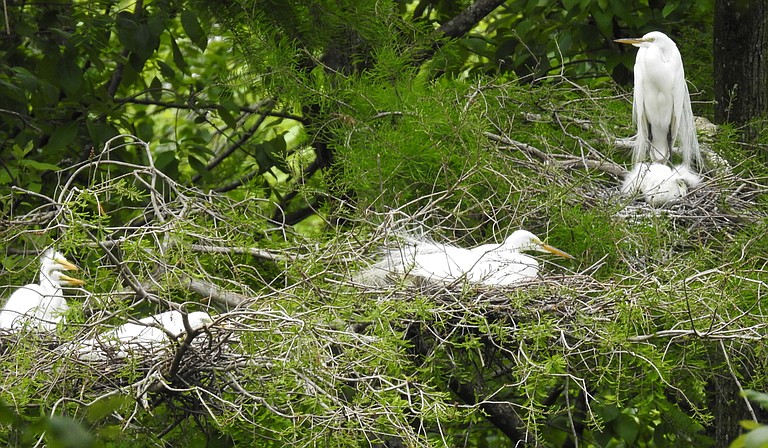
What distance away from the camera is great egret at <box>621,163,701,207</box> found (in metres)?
3.71

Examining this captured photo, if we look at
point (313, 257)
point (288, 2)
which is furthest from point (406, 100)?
point (313, 257)

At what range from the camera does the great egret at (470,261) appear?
9.87 feet

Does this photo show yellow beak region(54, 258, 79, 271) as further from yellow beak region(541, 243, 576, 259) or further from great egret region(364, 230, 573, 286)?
yellow beak region(541, 243, 576, 259)

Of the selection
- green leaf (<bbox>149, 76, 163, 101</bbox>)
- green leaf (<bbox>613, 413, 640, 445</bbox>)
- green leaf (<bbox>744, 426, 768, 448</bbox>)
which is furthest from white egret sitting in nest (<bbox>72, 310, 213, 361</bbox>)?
green leaf (<bbox>149, 76, 163, 101</bbox>)

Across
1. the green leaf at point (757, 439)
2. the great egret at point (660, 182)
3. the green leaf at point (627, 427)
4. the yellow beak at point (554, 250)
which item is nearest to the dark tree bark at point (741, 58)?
the great egret at point (660, 182)

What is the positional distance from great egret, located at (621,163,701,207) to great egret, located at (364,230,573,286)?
54 cm

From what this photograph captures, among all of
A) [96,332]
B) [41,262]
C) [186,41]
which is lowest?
[186,41]

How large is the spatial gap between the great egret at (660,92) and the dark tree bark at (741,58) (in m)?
0.16

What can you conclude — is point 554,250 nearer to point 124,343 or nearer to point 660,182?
point 660,182

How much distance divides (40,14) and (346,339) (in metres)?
3.40

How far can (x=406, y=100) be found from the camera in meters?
3.84

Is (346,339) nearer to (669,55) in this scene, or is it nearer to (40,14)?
(669,55)

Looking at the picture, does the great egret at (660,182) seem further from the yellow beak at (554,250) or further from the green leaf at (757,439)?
the green leaf at (757,439)

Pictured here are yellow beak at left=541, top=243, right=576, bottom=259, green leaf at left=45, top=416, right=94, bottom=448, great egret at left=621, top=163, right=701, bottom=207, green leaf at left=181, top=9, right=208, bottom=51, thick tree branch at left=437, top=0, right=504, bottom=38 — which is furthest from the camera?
thick tree branch at left=437, top=0, right=504, bottom=38
